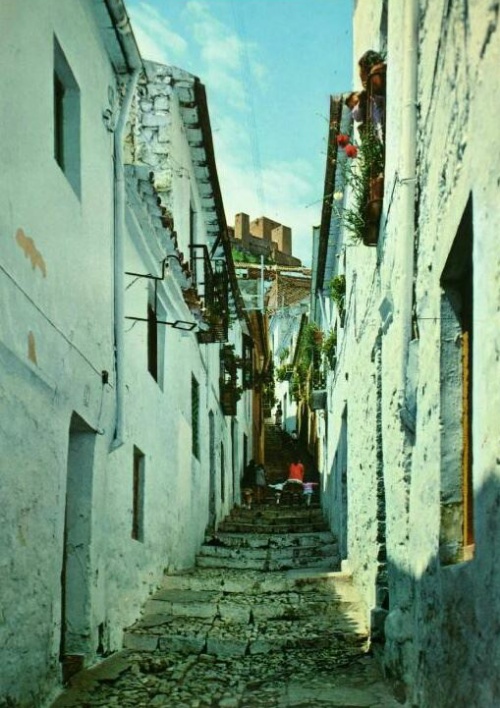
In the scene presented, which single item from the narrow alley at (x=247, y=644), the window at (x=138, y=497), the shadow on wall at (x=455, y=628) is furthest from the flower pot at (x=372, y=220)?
the narrow alley at (x=247, y=644)

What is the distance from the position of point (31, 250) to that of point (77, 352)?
130 centimetres

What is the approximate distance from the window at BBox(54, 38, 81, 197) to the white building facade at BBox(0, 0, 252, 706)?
0.4 inches

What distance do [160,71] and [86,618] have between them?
7.89m

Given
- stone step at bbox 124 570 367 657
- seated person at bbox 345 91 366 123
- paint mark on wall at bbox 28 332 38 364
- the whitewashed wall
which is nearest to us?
the whitewashed wall

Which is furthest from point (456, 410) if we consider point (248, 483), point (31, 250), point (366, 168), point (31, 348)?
point (248, 483)

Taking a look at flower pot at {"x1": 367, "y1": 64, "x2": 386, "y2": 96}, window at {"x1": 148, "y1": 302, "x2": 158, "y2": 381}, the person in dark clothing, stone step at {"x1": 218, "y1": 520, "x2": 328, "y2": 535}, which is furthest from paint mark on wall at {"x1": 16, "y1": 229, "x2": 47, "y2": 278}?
the person in dark clothing

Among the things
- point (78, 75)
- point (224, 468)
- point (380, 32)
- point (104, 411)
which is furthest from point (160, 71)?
point (224, 468)

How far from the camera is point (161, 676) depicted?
7312 mm

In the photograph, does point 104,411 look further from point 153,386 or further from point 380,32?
point 380,32

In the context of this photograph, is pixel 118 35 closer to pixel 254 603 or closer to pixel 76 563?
pixel 76 563

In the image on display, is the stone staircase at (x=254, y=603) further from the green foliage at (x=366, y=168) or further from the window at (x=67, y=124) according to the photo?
the window at (x=67, y=124)

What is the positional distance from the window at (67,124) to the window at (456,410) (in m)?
3.22

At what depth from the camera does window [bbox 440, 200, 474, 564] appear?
15.3 ft

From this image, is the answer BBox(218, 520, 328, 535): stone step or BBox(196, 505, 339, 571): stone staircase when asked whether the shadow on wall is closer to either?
BBox(196, 505, 339, 571): stone staircase
